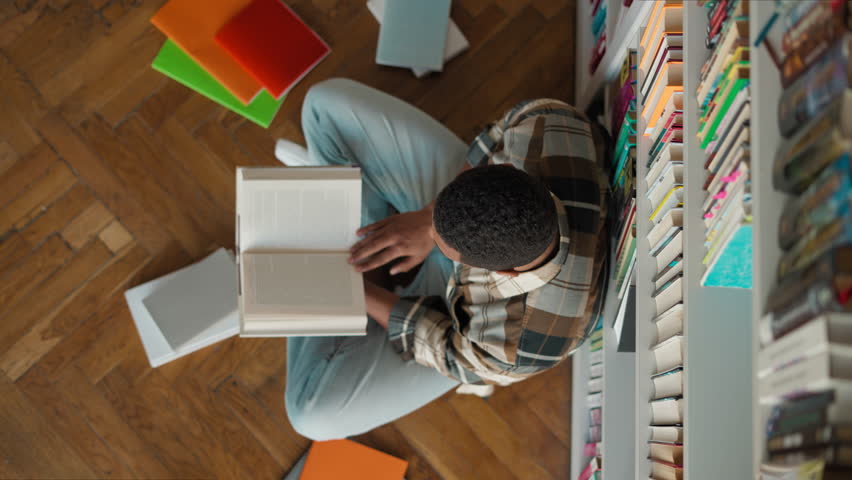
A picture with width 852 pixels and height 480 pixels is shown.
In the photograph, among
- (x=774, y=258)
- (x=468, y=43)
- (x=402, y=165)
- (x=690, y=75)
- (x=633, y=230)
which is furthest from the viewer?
(x=468, y=43)

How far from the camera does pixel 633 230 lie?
979 millimetres

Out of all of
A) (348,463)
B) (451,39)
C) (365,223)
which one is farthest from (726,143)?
(348,463)

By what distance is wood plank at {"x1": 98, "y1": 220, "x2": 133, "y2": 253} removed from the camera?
157 cm

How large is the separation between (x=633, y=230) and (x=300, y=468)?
1022 mm

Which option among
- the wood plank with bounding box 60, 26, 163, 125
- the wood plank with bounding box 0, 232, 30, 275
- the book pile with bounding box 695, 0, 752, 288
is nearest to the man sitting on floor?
the book pile with bounding box 695, 0, 752, 288

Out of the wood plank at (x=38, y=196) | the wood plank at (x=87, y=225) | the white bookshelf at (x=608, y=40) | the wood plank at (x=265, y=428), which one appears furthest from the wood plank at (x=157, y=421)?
the white bookshelf at (x=608, y=40)

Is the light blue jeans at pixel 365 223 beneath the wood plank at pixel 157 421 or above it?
above

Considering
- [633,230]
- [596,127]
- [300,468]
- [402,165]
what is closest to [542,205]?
[633,230]

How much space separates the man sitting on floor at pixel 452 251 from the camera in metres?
0.85

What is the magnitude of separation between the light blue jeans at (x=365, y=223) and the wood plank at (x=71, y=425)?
1.80ft

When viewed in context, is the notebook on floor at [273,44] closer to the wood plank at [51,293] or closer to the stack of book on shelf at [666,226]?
the wood plank at [51,293]

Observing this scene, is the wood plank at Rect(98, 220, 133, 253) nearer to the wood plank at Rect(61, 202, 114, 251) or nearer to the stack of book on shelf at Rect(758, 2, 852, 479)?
the wood plank at Rect(61, 202, 114, 251)

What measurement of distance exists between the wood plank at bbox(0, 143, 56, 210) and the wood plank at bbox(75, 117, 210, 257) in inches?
4.2

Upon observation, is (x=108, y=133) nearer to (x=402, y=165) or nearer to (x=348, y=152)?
(x=348, y=152)
